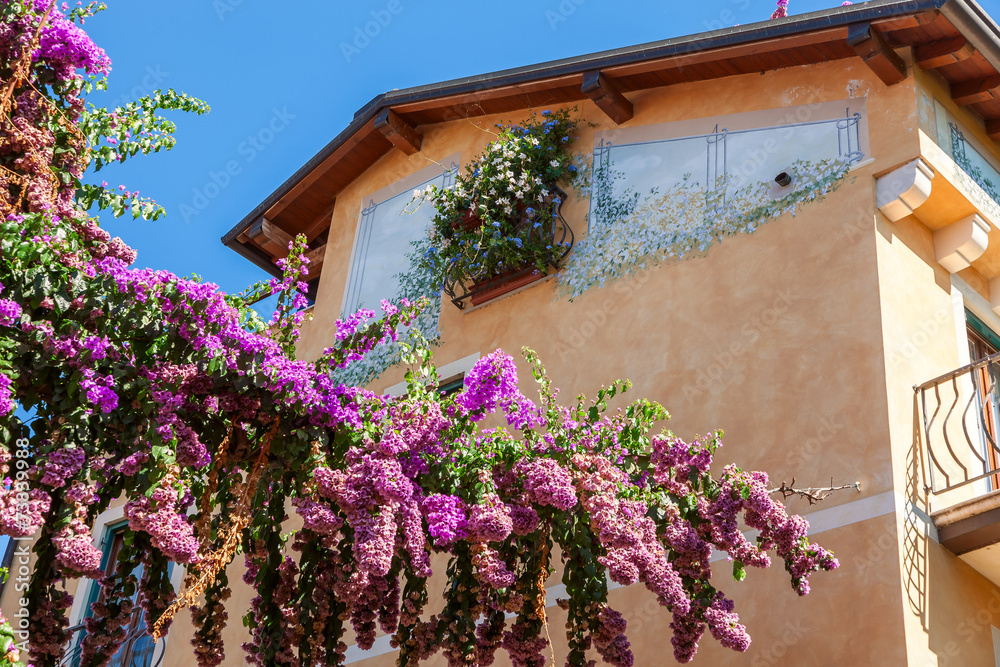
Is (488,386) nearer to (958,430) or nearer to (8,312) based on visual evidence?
(8,312)

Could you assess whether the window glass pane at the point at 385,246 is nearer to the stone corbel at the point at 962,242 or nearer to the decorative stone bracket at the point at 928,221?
the decorative stone bracket at the point at 928,221

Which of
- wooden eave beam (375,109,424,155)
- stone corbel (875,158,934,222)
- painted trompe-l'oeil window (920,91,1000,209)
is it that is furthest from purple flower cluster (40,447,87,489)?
wooden eave beam (375,109,424,155)

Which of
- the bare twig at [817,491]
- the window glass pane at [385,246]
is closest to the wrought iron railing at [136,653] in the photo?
the window glass pane at [385,246]

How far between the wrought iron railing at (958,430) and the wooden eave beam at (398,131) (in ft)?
21.8

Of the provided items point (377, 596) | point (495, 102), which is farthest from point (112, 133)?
point (495, 102)

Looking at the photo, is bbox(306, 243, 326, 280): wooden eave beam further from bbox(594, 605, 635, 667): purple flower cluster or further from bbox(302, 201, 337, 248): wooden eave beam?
bbox(594, 605, 635, 667): purple flower cluster

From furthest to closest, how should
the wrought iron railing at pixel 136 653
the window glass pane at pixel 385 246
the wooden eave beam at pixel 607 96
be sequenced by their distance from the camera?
the window glass pane at pixel 385 246 → the wrought iron railing at pixel 136 653 → the wooden eave beam at pixel 607 96

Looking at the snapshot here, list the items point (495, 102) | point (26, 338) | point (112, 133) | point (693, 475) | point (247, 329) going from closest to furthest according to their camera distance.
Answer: point (26, 338), point (247, 329), point (693, 475), point (112, 133), point (495, 102)

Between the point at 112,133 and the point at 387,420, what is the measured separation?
2.52 meters

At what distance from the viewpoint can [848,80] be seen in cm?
895

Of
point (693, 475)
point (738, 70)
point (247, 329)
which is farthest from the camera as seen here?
point (738, 70)

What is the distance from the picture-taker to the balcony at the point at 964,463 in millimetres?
6977

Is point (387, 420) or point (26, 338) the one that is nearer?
point (26, 338)

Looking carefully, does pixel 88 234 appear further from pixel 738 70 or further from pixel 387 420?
pixel 738 70
